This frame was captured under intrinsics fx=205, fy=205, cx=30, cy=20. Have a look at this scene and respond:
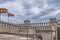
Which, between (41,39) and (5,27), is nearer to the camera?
(5,27)

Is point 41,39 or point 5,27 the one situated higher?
point 5,27

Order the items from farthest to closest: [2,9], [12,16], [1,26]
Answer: [12,16] < [2,9] < [1,26]

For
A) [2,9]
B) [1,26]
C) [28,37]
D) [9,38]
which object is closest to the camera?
[9,38]

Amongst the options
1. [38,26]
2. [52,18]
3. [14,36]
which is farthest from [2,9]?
[52,18]

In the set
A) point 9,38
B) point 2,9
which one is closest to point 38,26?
point 2,9

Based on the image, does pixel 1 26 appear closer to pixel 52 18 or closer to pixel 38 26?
pixel 38 26

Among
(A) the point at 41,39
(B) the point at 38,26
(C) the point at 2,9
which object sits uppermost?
(C) the point at 2,9

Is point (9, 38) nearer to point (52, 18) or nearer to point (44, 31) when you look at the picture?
point (44, 31)

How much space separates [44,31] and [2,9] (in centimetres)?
1720

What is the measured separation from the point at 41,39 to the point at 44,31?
219 cm

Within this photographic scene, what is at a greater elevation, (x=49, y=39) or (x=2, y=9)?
(x=2, y=9)

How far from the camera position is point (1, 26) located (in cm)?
2669

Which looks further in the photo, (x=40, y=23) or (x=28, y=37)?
(x=40, y=23)

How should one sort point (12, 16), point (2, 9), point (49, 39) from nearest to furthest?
point (2, 9) < point (12, 16) < point (49, 39)
